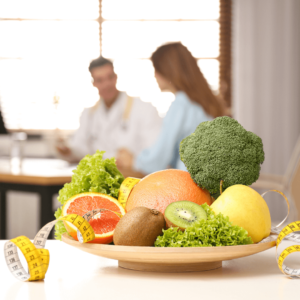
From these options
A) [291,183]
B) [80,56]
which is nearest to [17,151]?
[80,56]

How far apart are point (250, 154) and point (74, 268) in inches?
16.7

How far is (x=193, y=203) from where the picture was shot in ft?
2.82

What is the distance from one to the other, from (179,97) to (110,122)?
136 cm

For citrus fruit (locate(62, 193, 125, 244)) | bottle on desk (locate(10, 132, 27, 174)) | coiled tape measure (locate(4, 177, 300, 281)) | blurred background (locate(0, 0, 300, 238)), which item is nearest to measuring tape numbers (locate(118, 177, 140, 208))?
citrus fruit (locate(62, 193, 125, 244))

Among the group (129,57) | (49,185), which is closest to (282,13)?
(129,57)

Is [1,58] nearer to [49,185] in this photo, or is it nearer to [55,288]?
[49,185]

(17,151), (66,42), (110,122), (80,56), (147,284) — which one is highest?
(66,42)

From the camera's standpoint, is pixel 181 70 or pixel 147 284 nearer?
pixel 147 284

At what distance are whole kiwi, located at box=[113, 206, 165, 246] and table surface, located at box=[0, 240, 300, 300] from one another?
65 millimetres

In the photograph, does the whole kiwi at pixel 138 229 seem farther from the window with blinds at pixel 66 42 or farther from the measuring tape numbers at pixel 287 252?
the window with blinds at pixel 66 42

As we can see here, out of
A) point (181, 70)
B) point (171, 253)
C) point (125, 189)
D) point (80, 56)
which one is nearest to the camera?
point (171, 253)

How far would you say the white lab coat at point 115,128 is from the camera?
371 cm

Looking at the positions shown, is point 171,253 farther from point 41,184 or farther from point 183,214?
point 41,184

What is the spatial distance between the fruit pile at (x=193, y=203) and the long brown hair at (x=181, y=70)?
170cm
